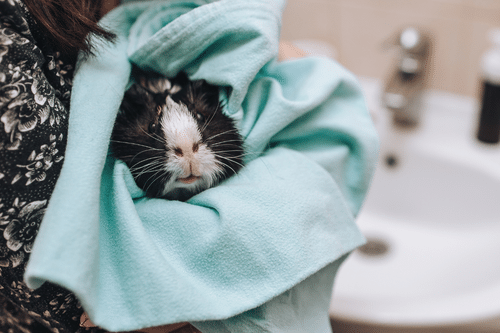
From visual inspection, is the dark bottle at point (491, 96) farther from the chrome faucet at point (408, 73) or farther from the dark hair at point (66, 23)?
the dark hair at point (66, 23)

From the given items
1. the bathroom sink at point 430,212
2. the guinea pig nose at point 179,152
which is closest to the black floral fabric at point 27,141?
the guinea pig nose at point 179,152

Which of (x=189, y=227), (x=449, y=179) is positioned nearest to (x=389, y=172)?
(x=449, y=179)

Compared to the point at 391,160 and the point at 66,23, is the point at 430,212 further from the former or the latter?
the point at 66,23

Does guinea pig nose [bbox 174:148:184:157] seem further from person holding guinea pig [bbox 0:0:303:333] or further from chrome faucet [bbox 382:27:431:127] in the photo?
chrome faucet [bbox 382:27:431:127]

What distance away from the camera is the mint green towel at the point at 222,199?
34 centimetres

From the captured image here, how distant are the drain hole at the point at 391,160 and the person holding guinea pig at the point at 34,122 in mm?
606

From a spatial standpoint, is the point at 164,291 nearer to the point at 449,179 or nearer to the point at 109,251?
the point at 109,251

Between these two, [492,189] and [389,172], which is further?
[389,172]

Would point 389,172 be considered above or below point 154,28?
below

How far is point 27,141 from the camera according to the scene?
0.34 m

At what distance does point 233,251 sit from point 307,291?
0.12 m

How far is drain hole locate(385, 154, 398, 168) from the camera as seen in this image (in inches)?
33.4

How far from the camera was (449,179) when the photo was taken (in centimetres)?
80

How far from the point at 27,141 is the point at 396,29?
762mm
